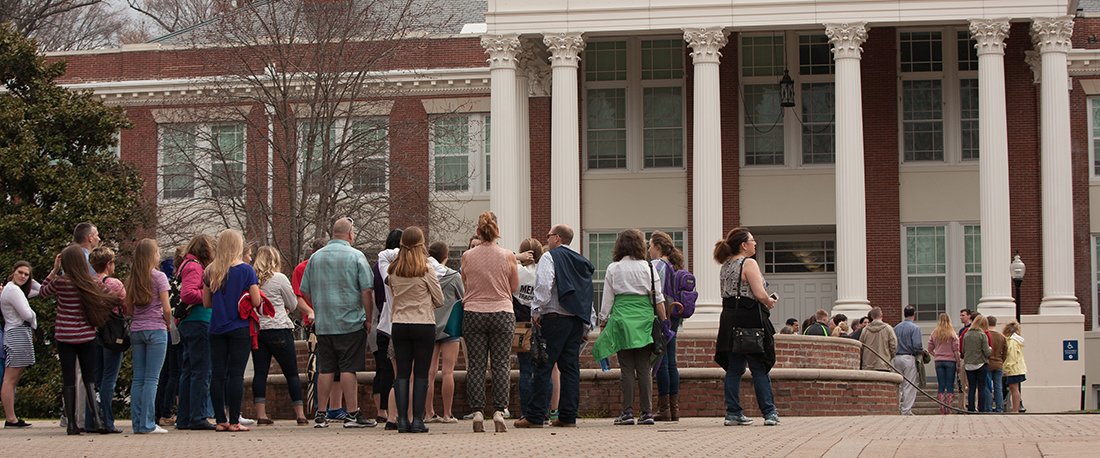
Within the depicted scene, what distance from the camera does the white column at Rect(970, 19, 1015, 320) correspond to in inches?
920

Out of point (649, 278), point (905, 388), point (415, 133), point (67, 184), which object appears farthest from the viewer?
point (415, 133)

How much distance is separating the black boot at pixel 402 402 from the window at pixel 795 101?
19079mm

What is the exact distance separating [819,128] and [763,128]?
1.26m

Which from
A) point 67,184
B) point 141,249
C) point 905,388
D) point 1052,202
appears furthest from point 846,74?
point 141,249

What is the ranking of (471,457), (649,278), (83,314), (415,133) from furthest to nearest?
1. (415,133)
2. (649,278)
3. (83,314)
4. (471,457)

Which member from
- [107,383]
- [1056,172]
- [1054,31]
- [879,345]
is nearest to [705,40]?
[1054,31]

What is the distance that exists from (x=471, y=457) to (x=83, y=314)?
4.25m

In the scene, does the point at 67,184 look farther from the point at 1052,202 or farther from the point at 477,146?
the point at 1052,202

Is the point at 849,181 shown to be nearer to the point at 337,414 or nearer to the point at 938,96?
the point at 938,96

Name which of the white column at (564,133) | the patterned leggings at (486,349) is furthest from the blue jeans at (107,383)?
the white column at (564,133)

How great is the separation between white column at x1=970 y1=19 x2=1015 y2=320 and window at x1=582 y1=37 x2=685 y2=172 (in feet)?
22.5

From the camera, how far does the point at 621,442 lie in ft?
27.3

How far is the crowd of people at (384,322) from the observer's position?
970 centimetres

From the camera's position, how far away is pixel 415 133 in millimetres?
25188
